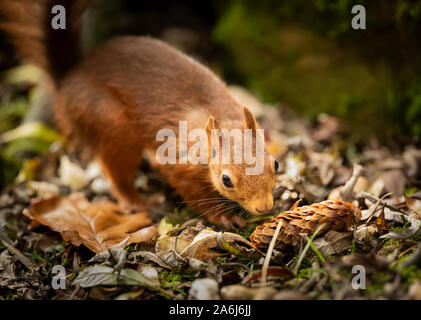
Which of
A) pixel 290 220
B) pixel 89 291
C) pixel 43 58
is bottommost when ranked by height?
pixel 89 291

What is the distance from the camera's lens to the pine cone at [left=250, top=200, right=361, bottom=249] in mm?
2705

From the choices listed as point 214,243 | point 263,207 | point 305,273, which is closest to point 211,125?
point 263,207

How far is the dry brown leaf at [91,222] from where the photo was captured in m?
3.17

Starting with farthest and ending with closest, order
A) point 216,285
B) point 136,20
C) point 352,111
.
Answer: point 136,20
point 352,111
point 216,285

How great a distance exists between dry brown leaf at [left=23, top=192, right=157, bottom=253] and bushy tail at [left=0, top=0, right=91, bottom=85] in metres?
1.48

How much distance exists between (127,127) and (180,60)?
82cm

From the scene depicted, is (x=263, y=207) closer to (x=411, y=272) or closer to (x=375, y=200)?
(x=375, y=200)

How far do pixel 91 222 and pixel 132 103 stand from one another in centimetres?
116

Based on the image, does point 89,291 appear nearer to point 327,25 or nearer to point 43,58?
point 43,58

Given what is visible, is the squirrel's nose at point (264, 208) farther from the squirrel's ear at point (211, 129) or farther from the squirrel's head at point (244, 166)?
the squirrel's ear at point (211, 129)

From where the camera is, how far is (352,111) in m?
5.08

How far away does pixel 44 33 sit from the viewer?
428cm

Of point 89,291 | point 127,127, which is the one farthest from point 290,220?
point 127,127

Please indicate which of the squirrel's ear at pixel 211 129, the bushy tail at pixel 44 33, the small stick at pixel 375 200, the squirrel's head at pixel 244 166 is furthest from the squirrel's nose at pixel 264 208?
the bushy tail at pixel 44 33
